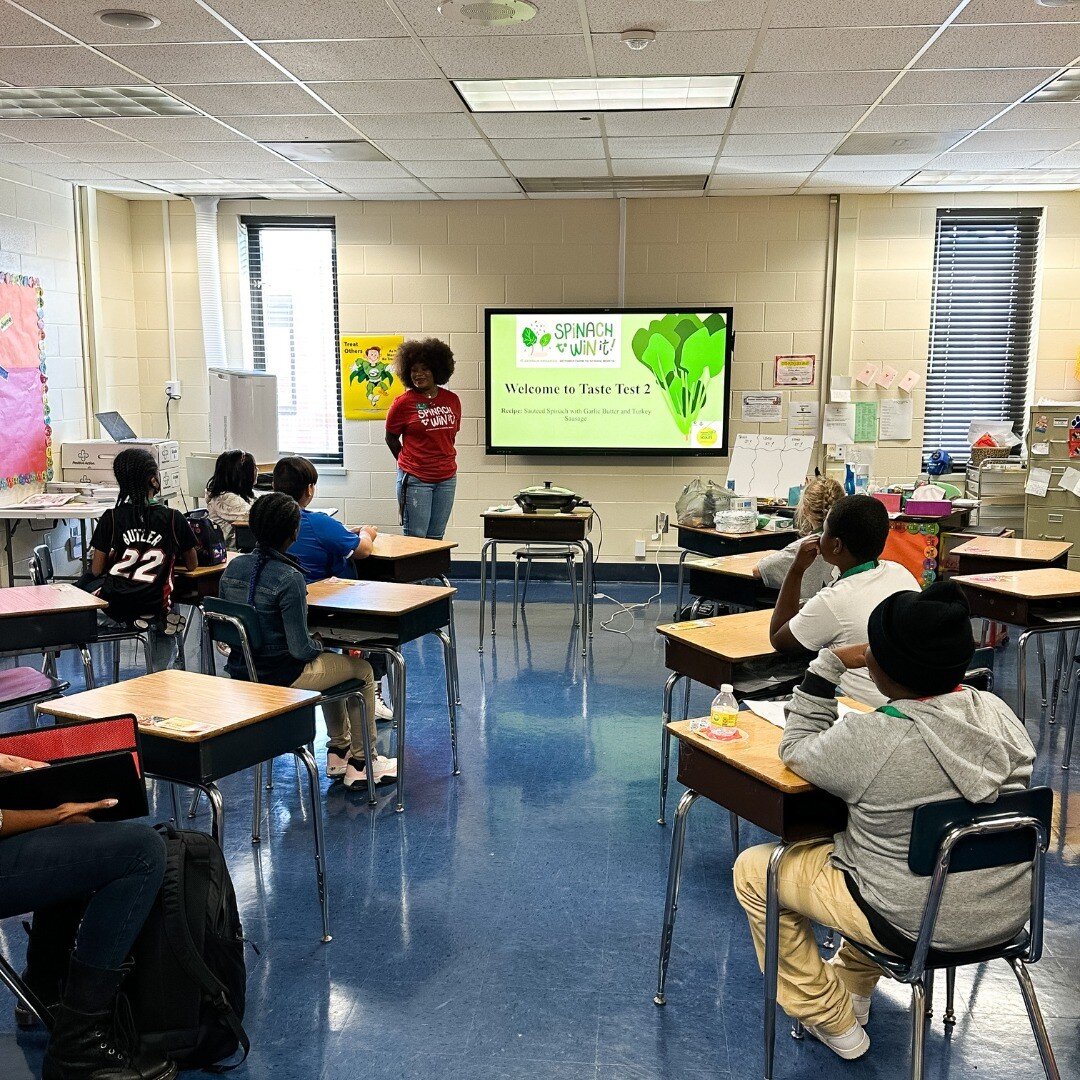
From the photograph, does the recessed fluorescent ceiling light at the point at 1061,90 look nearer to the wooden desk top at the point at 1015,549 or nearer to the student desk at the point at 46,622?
the wooden desk top at the point at 1015,549

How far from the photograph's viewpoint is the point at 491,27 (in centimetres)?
380

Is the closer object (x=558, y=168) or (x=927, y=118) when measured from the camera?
(x=927, y=118)

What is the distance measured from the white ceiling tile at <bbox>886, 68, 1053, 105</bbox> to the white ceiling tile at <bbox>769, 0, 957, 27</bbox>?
735 mm

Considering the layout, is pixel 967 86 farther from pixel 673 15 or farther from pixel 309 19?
pixel 309 19

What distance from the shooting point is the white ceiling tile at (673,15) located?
11.7ft

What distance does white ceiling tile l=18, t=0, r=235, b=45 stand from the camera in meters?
3.60

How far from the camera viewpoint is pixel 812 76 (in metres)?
4.44

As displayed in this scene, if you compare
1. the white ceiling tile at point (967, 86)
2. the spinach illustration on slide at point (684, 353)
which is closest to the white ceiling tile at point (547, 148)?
the white ceiling tile at point (967, 86)

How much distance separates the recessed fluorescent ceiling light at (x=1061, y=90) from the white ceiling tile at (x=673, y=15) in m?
1.64

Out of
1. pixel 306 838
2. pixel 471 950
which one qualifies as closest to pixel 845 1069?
pixel 471 950

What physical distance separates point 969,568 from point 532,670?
228 cm

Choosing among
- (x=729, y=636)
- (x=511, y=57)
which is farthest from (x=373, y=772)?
(x=511, y=57)

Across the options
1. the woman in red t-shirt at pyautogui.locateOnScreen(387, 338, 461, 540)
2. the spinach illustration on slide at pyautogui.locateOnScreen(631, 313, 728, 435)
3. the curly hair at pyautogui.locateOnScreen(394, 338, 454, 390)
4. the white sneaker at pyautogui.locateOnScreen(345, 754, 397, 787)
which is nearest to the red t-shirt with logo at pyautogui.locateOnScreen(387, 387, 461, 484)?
the woman in red t-shirt at pyautogui.locateOnScreen(387, 338, 461, 540)

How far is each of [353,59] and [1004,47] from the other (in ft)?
8.50
